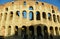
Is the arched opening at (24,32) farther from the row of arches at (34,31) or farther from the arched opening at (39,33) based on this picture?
the arched opening at (39,33)

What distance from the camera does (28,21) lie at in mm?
26234

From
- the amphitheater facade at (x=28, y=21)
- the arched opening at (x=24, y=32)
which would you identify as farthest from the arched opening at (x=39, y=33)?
the arched opening at (x=24, y=32)

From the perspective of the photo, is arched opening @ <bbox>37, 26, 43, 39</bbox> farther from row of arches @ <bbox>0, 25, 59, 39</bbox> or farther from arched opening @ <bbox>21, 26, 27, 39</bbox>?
arched opening @ <bbox>21, 26, 27, 39</bbox>

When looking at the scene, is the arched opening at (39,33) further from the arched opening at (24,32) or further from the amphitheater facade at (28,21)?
the arched opening at (24,32)

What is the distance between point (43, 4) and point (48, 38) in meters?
6.22

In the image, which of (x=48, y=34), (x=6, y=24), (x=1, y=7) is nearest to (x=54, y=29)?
(x=48, y=34)

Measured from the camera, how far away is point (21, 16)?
2655cm

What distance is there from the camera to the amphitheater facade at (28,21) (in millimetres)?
25625

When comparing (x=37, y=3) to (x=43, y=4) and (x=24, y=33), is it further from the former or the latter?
(x=24, y=33)

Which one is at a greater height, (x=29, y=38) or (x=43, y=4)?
(x=43, y=4)

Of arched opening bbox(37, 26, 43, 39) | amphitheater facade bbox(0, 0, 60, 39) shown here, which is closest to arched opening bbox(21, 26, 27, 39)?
amphitheater facade bbox(0, 0, 60, 39)

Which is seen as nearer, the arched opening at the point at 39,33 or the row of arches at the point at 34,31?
the row of arches at the point at 34,31

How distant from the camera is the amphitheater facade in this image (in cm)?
2562

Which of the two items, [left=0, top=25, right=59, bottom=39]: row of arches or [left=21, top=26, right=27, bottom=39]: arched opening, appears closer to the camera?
[left=0, top=25, right=59, bottom=39]: row of arches
